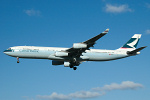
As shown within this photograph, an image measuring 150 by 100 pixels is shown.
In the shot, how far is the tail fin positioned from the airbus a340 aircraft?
8.57 ft

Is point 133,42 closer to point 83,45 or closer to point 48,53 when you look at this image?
point 83,45

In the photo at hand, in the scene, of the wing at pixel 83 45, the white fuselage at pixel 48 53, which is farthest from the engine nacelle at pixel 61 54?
the wing at pixel 83 45

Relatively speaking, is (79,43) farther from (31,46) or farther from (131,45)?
(131,45)

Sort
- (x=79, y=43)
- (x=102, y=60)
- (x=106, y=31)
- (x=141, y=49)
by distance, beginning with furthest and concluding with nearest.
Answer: (x=102, y=60) → (x=141, y=49) → (x=79, y=43) → (x=106, y=31)

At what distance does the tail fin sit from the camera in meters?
68.1

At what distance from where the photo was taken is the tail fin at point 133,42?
68125 millimetres

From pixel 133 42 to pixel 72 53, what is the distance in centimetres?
1783

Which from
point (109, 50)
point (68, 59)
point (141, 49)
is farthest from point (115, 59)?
point (68, 59)

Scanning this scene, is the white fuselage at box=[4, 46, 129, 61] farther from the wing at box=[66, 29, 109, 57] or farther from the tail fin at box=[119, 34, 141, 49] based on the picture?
the tail fin at box=[119, 34, 141, 49]

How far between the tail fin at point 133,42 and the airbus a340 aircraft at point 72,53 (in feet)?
8.57

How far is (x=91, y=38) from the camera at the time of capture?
2147 inches

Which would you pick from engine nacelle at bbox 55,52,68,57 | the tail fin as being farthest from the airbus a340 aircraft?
the tail fin

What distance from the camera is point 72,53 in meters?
60.8

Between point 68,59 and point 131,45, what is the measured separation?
17.4 meters
